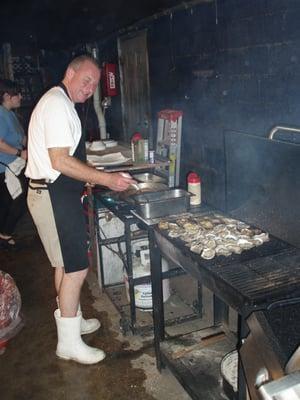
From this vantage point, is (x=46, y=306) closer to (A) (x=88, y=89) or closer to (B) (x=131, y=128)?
(A) (x=88, y=89)

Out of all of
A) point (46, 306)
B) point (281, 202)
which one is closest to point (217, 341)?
point (281, 202)

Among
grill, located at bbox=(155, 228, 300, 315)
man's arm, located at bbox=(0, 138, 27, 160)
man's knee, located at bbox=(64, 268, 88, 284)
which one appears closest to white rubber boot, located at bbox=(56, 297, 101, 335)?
man's knee, located at bbox=(64, 268, 88, 284)

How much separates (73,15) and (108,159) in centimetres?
205

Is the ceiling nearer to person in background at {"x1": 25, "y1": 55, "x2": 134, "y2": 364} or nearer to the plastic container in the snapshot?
person in background at {"x1": 25, "y1": 55, "x2": 134, "y2": 364}

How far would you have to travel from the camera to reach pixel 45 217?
10.3 ft

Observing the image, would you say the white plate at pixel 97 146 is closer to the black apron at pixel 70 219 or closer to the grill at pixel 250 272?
the black apron at pixel 70 219

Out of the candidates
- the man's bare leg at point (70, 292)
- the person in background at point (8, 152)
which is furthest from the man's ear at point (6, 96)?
the man's bare leg at point (70, 292)

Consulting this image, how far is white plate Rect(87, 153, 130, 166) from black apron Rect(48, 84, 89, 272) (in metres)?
1.30

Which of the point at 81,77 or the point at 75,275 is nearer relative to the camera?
the point at 81,77

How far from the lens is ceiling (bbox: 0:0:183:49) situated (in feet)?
15.0

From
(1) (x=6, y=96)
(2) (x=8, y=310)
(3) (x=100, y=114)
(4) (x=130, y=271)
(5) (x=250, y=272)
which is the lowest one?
(2) (x=8, y=310)

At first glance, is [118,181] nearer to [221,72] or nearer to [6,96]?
A: [221,72]

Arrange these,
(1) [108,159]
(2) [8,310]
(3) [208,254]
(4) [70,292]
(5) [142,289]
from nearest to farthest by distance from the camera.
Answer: (3) [208,254]
(4) [70,292]
(2) [8,310]
(5) [142,289]
(1) [108,159]

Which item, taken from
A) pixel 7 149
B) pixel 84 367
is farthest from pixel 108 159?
pixel 84 367
